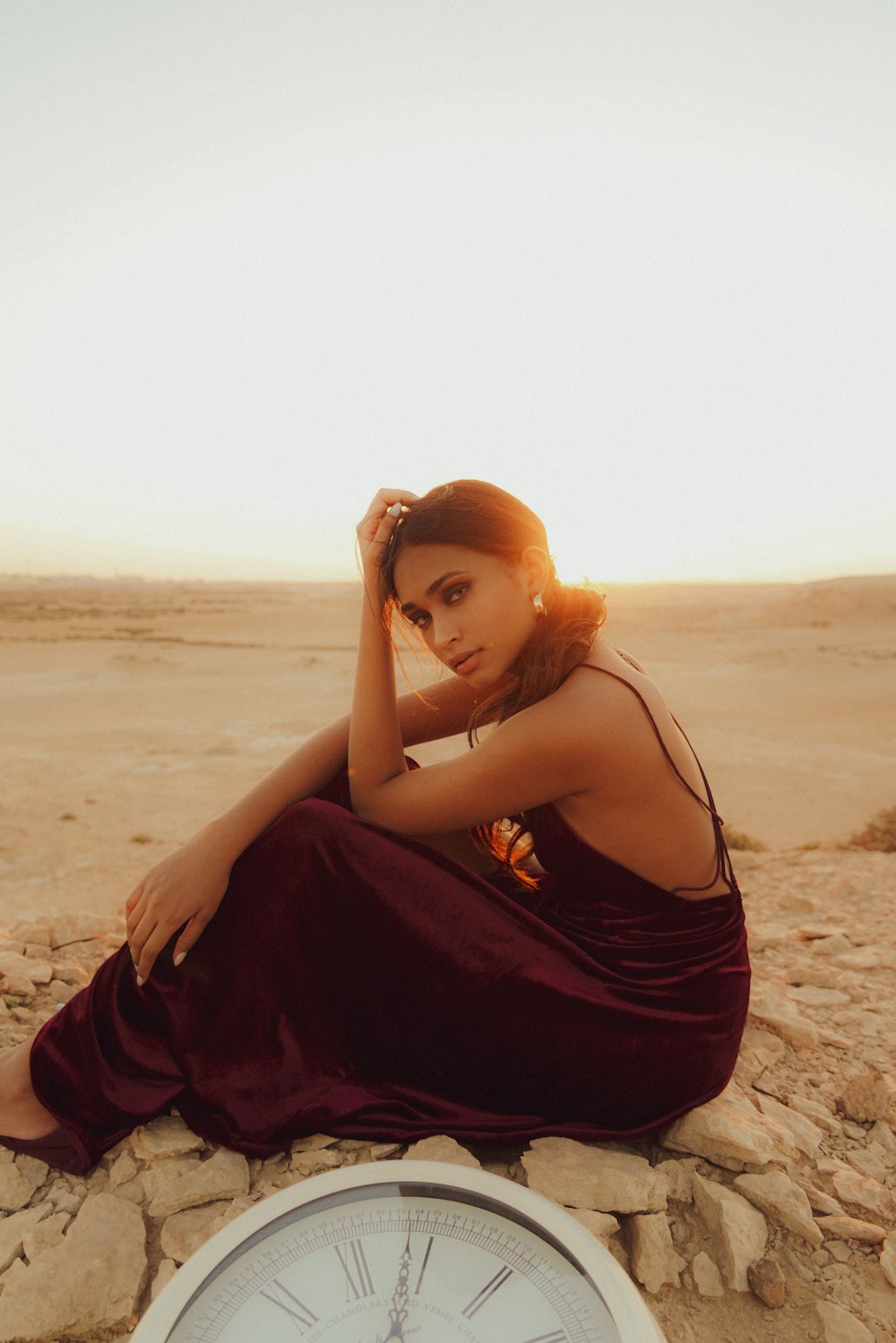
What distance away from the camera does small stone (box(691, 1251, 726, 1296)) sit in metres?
1.69

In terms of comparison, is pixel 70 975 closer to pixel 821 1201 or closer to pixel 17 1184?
pixel 17 1184

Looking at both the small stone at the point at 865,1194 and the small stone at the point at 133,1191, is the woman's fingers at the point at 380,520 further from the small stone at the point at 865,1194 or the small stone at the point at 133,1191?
the small stone at the point at 865,1194

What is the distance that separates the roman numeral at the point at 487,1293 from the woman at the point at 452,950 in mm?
761

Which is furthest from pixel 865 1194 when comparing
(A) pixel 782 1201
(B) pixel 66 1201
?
(B) pixel 66 1201

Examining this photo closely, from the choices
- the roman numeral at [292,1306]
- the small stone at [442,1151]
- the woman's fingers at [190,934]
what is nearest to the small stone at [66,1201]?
the woman's fingers at [190,934]

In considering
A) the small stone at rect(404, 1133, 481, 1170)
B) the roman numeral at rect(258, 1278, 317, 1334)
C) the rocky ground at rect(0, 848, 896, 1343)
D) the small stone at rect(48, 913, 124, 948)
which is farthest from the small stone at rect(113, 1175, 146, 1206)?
the small stone at rect(48, 913, 124, 948)

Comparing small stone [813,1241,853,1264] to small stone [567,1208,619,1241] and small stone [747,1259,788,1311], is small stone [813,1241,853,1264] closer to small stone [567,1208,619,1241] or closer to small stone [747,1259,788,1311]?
small stone [747,1259,788,1311]

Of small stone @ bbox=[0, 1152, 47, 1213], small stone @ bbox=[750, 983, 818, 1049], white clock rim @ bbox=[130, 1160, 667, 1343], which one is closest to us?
white clock rim @ bbox=[130, 1160, 667, 1343]

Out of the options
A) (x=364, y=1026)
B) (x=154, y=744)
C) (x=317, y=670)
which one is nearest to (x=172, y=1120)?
(x=364, y=1026)

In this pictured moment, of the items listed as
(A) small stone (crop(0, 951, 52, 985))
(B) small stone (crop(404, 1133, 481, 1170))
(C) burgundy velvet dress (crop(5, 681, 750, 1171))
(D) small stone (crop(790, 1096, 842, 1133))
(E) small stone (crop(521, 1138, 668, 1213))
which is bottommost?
(A) small stone (crop(0, 951, 52, 985))

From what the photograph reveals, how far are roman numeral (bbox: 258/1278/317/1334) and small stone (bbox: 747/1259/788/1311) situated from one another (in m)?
1.15

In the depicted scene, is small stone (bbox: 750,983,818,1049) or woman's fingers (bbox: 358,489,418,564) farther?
small stone (bbox: 750,983,818,1049)

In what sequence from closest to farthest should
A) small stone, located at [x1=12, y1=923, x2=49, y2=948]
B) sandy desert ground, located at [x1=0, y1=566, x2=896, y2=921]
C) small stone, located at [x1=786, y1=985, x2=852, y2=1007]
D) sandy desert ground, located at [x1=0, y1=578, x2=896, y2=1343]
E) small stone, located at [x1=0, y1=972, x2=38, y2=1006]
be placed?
sandy desert ground, located at [x1=0, y1=578, x2=896, y2=1343] → small stone, located at [x1=0, y1=972, x2=38, y2=1006] → small stone, located at [x1=786, y1=985, x2=852, y2=1007] → small stone, located at [x1=12, y1=923, x2=49, y2=948] → sandy desert ground, located at [x1=0, y1=566, x2=896, y2=921]

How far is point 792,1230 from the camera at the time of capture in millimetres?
1832
